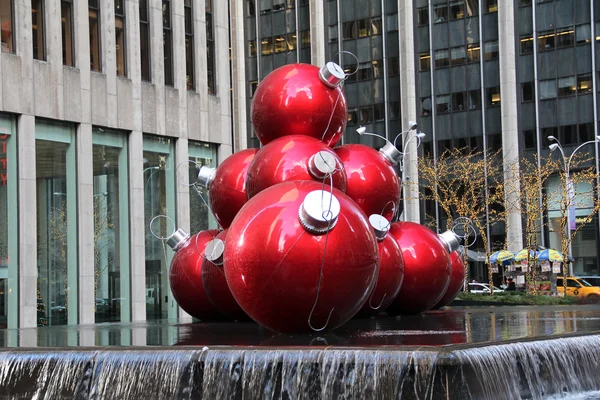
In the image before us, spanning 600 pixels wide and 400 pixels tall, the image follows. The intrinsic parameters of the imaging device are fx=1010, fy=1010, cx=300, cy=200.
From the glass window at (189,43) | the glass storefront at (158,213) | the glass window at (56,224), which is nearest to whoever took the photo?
the glass window at (56,224)

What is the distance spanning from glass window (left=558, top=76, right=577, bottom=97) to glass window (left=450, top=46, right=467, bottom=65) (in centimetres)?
675

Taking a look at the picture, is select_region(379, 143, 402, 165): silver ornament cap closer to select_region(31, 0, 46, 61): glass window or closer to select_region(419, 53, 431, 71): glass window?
select_region(31, 0, 46, 61): glass window

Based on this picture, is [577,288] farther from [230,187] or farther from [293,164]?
[293,164]

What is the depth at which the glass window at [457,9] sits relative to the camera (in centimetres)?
6681

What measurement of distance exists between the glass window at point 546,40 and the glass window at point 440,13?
6.77 metres

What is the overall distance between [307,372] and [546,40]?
190 ft

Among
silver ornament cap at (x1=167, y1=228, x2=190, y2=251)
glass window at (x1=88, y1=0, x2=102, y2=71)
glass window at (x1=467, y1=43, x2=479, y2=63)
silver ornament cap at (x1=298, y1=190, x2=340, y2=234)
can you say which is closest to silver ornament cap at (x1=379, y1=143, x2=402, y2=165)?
silver ornament cap at (x1=167, y1=228, x2=190, y2=251)

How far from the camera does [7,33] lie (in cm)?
2444

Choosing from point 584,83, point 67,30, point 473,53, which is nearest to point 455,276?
point 67,30

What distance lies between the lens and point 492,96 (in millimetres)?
65562

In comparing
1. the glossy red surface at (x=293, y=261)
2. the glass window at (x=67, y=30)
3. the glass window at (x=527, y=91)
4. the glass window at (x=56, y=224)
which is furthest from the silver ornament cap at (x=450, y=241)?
the glass window at (x=527, y=91)

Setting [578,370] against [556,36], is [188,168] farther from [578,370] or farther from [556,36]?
[556,36]

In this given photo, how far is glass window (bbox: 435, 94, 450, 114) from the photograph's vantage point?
6750 cm

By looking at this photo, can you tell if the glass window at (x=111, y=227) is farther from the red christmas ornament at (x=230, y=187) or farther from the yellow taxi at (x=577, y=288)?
the yellow taxi at (x=577, y=288)
